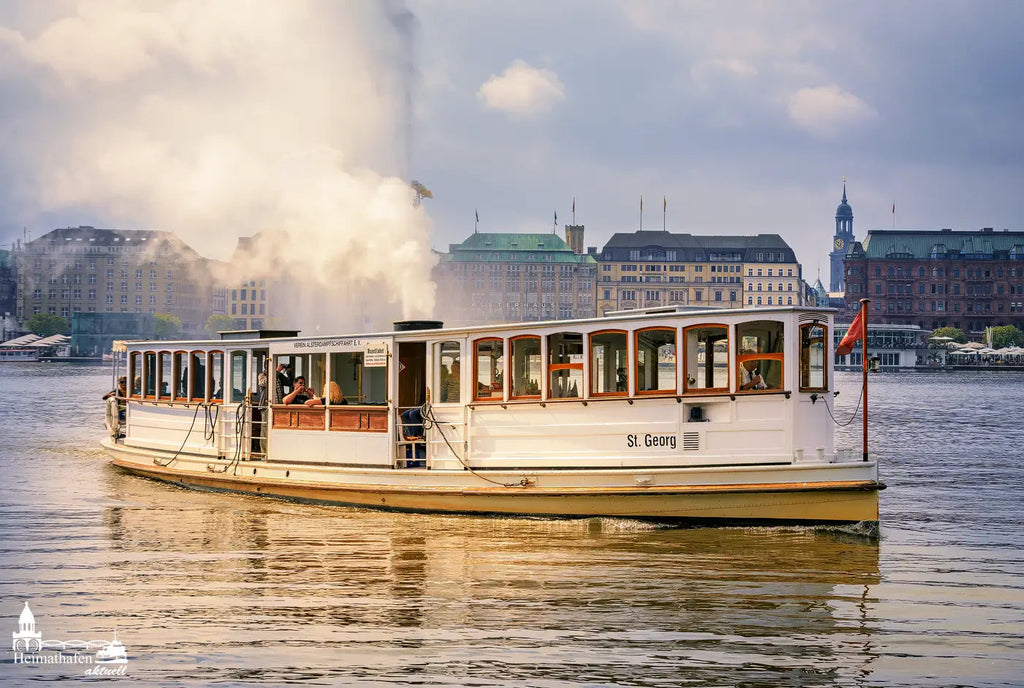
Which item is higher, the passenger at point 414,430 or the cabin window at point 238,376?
the cabin window at point 238,376

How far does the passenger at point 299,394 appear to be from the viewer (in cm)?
2469

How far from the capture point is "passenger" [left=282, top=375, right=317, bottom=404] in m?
24.7

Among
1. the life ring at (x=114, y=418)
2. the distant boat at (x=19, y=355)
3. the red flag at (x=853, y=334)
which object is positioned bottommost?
the life ring at (x=114, y=418)

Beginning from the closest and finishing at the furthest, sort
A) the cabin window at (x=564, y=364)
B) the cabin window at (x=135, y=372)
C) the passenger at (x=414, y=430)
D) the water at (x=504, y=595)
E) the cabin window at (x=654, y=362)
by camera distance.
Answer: the water at (x=504, y=595) < the cabin window at (x=654, y=362) < the cabin window at (x=564, y=364) < the passenger at (x=414, y=430) < the cabin window at (x=135, y=372)

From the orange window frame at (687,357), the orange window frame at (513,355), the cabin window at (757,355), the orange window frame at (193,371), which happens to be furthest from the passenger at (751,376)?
the orange window frame at (193,371)

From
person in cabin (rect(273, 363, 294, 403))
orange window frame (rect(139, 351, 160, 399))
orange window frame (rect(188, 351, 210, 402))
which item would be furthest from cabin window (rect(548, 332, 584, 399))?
orange window frame (rect(139, 351, 160, 399))

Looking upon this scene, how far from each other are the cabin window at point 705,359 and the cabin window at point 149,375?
1445cm

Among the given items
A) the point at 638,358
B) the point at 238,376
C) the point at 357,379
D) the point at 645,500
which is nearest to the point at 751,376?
the point at 638,358

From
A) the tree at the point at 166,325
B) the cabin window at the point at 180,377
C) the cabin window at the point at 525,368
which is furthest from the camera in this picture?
the tree at the point at 166,325

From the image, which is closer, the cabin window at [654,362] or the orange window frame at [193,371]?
the cabin window at [654,362]

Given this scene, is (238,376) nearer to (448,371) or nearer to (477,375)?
(448,371)

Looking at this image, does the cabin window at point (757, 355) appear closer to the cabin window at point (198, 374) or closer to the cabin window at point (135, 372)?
the cabin window at point (198, 374)

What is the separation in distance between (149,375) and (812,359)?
16.7m

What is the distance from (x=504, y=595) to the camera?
53.9 ft
